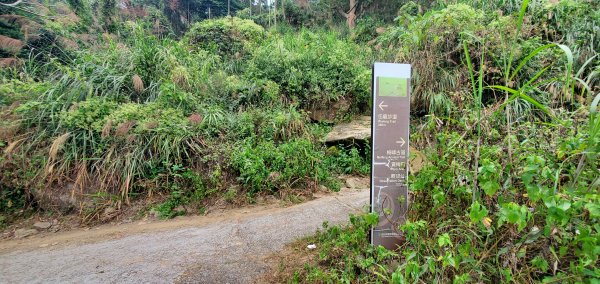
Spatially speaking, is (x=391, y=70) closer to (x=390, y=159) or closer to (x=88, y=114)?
(x=390, y=159)

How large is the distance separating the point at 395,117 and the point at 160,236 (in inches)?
118

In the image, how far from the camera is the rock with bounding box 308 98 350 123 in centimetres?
650

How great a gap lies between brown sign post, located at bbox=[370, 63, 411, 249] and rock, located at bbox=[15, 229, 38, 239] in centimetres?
466

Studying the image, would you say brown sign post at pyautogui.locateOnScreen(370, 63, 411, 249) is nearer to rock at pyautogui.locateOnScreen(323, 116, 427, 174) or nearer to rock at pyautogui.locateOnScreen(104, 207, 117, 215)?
rock at pyautogui.locateOnScreen(323, 116, 427, 174)

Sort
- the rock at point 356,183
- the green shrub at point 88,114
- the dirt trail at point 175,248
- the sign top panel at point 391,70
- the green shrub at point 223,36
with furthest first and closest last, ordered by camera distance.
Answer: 1. the green shrub at point 223,36
2. the rock at point 356,183
3. the green shrub at point 88,114
4. the dirt trail at point 175,248
5. the sign top panel at point 391,70

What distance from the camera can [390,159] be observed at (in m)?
2.35

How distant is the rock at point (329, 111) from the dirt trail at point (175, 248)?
7.85 ft

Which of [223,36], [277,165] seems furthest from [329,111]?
[223,36]

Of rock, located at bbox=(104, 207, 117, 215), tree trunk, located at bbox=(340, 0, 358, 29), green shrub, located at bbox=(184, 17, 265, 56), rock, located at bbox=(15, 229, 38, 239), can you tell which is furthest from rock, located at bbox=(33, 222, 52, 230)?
tree trunk, located at bbox=(340, 0, 358, 29)

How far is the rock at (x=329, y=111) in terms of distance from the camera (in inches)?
256

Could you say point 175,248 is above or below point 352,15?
below

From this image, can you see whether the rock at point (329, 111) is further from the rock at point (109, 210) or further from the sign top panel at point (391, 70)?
the sign top panel at point (391, 70)

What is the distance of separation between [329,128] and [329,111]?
514 mm

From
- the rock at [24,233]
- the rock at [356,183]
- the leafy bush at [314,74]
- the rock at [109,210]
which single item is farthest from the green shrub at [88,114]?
the rock at [356,183]
